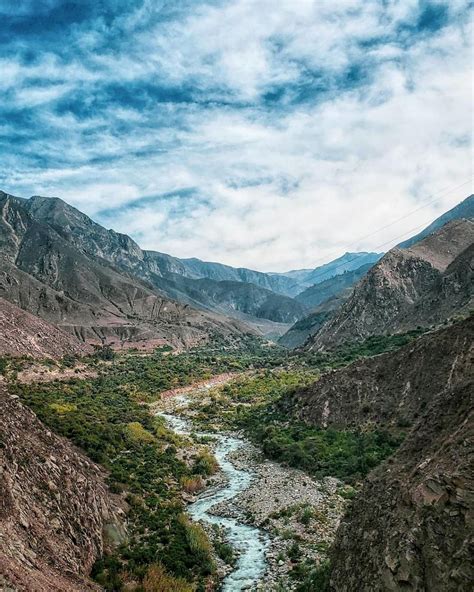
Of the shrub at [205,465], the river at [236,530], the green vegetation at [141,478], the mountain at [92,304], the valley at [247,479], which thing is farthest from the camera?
the mountain at [92,304]

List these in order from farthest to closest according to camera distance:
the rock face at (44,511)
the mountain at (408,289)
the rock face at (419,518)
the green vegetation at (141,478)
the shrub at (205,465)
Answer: the mountain at (408,289), the shrub at (205,465), the green vegetation at (141,478), the rock face at (44,511), the rock face at (419,518)

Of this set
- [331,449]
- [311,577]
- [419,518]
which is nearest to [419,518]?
[419,518]

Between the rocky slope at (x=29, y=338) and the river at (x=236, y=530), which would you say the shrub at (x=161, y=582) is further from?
the rocky slope at (x=29, y=338)

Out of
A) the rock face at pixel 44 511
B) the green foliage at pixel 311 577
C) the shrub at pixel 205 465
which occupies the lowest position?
the green foliage at pixel 311 577

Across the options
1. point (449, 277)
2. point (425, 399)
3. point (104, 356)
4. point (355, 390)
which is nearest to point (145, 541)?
point (425, 399)

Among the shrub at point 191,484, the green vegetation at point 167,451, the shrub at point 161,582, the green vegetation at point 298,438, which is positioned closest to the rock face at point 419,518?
the green vegetation at point 167,451

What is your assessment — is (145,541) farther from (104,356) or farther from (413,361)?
(104,356)

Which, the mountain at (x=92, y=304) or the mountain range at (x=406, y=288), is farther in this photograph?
the mountain at (x=92, y=304)

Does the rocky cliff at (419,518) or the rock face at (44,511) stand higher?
the rock face at (44,511)
